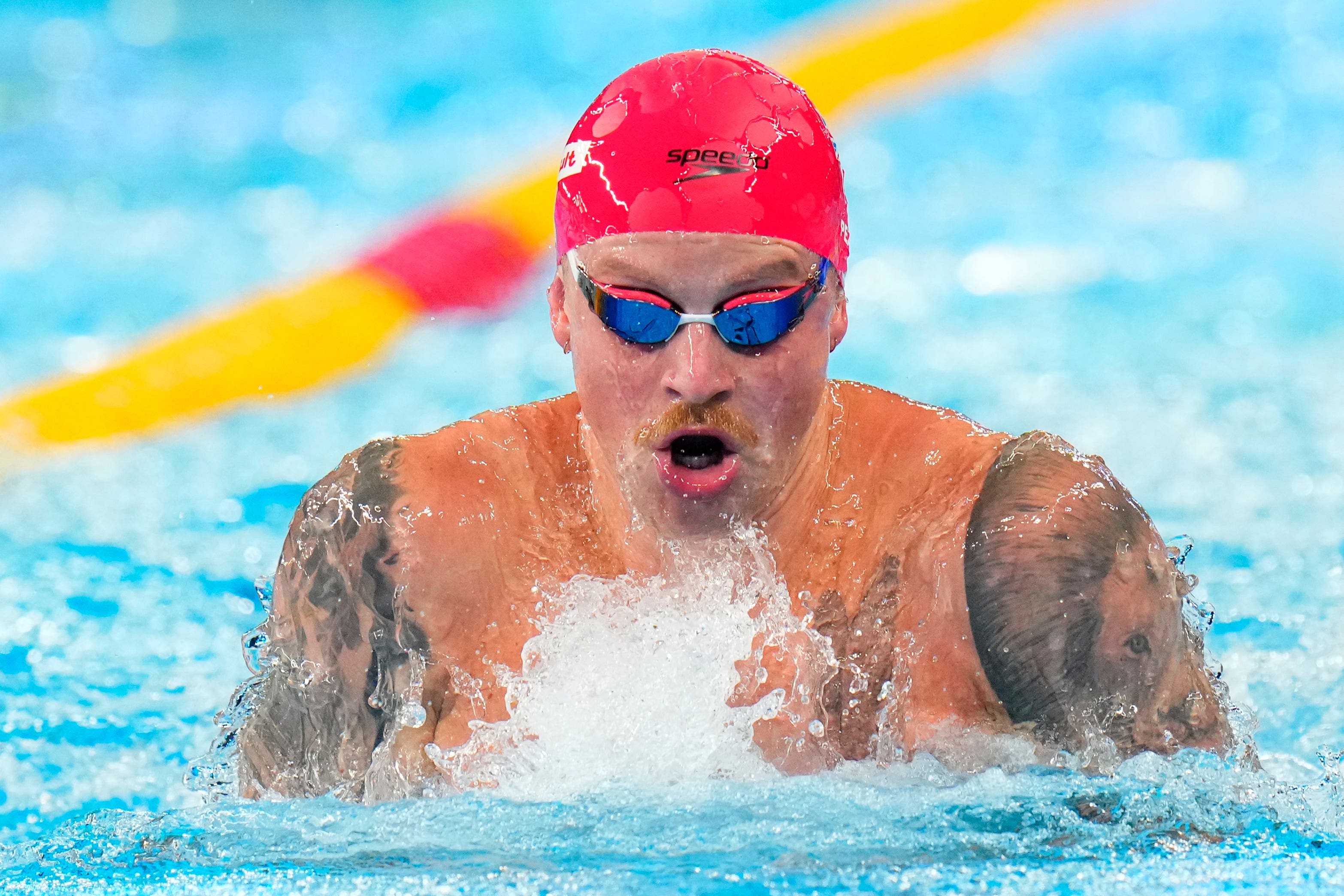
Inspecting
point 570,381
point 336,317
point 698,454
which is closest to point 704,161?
point 698,454

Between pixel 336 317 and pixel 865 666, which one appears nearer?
pixel 865 666

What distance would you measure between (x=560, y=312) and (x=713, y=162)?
0.32m

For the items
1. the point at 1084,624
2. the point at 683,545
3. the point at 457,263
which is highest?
the point at 457,263

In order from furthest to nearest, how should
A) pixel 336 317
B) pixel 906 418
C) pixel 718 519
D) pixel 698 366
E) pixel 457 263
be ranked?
pixel 457 263, pixel 336 317, pixel 906 418, pixel 718 519, pixel 698 366

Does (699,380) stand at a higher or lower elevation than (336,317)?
lower

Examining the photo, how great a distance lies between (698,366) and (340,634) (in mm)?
632

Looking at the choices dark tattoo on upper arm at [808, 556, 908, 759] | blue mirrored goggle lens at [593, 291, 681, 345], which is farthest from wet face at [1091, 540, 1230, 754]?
blue mirrored goggle lens at [593, 291, 681, 345]

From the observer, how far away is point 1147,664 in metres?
1.96

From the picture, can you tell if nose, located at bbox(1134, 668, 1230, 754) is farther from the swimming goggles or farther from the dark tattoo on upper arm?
the swimming goggles

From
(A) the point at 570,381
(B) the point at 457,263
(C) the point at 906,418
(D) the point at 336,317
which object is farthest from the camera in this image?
(B) the point at 457,263

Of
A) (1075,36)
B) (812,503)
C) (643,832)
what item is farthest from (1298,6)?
(643,832)

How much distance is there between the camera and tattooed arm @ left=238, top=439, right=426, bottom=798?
2.14 metres

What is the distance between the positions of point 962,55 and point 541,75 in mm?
1626

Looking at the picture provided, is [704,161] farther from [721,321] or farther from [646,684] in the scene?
[646,684]
